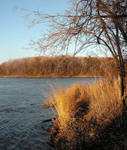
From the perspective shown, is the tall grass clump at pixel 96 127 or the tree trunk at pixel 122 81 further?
the tree trunk at pixel 122 81

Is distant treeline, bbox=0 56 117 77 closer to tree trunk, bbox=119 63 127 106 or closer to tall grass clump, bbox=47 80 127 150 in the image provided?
tree trunk, bbox=119 63 127 106

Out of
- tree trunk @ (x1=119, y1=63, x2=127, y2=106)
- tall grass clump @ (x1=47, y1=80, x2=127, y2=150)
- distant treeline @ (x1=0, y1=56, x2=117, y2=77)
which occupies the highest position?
distant treeline @ (x1=0, y1=56, x2=117, y2=77)

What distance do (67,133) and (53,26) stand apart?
241 centimetres

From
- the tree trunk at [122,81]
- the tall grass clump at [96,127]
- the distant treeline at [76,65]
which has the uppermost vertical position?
the distant treeline at [76,65]

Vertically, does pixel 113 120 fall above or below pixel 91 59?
below

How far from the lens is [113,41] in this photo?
4.29 metres

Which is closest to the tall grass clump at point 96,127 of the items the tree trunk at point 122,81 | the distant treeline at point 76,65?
the tree trunk at point 122,81

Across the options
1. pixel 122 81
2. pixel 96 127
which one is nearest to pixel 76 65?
pixel 122 81

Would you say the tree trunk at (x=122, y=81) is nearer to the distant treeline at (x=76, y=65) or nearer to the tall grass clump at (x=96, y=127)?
the tall grass clump at (x=96, y=127)

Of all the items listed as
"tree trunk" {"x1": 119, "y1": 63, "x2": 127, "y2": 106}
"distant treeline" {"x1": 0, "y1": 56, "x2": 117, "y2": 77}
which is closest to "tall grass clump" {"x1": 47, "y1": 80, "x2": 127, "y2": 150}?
"tree trunk" {"x1": 119, "y1": 63, "x2": 127, "y2": 106}

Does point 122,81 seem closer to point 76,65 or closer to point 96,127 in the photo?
point 76,65

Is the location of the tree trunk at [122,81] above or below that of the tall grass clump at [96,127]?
above

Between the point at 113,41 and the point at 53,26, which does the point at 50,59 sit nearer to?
the point at 53,26

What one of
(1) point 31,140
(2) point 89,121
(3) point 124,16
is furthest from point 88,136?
(3) point 124,16
